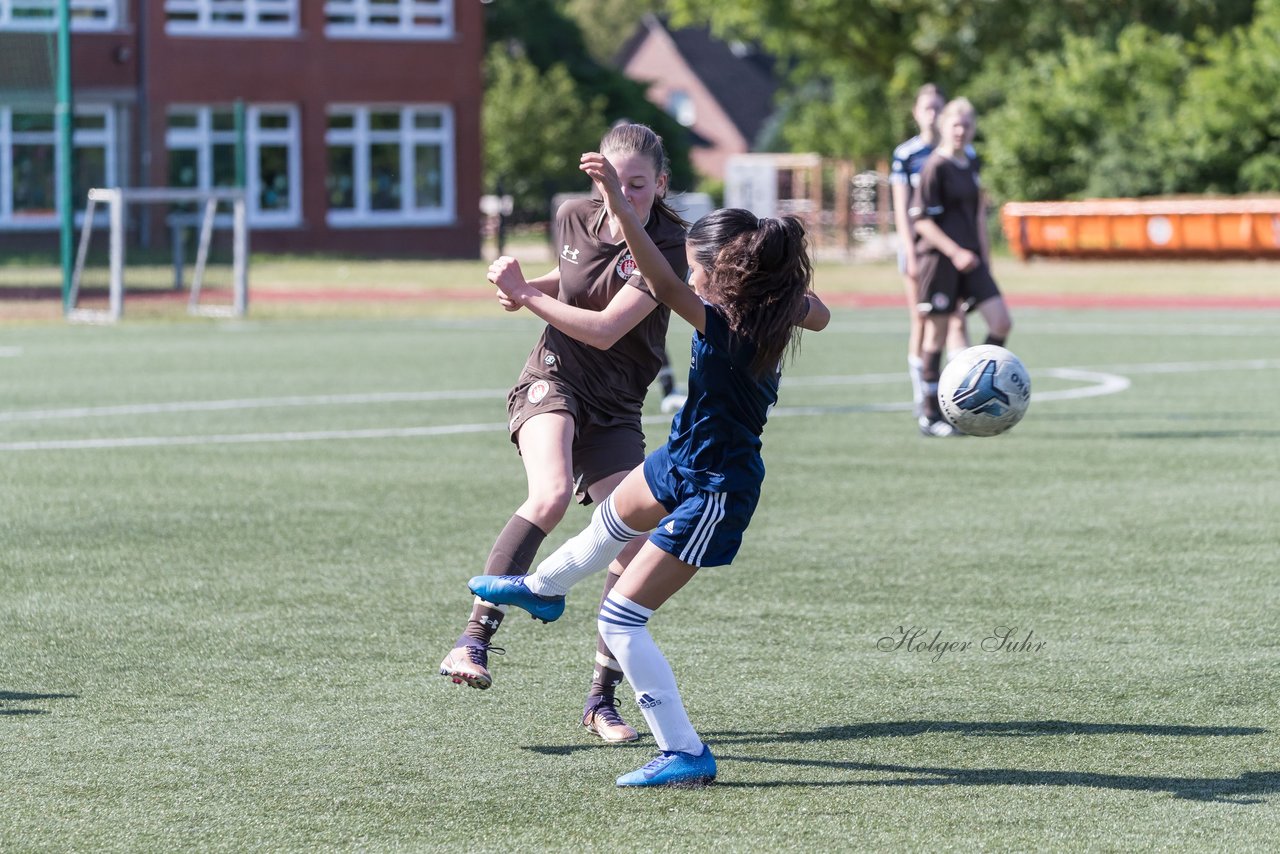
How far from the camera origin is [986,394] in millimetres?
7500

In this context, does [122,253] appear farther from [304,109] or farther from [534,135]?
[534,135]

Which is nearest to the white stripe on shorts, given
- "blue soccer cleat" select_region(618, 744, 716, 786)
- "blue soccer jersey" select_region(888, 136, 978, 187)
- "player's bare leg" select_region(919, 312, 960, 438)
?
"blue soccer cleat" select_region(618, 744, 716, 786)

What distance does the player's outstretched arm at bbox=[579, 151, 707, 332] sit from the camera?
5141 millimetres

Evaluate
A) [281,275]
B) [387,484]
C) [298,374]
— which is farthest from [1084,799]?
[281,275]

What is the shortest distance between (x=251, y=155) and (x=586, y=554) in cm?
4371

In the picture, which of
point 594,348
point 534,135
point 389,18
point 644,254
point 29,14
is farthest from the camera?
point 534,135

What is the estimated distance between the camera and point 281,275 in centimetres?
3772

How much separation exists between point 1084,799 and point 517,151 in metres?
54.9

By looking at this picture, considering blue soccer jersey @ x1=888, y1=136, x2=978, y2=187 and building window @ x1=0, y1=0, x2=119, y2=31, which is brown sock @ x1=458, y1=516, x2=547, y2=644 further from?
building window @ x1=0, y1=0, x2=119, y2=31

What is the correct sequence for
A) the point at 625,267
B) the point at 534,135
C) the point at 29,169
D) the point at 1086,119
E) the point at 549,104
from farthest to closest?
1. the point at 549,104
2. the point at 534,135
3. the point at 1086,119
4. the point at 29,169
5. the point at 625,267

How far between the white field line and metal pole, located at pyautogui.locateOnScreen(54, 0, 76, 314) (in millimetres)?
10309

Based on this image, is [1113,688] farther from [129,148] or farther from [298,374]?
[129,148]

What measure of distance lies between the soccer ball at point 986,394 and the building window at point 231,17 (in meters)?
41.2

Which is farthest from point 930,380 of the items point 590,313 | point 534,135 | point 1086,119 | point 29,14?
point 534,135
